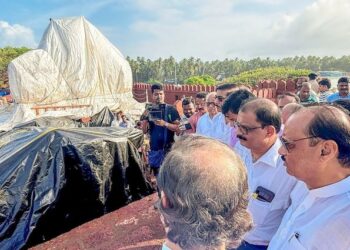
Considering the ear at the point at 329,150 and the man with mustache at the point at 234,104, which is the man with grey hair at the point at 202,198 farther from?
the man with mustache at the point at 234,104

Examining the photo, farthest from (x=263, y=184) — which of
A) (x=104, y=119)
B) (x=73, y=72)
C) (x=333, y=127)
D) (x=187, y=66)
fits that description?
(x=187, y=66)

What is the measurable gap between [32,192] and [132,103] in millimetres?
12922

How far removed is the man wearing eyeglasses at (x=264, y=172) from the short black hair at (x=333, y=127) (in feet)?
2.13

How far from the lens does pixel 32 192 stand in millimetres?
3523

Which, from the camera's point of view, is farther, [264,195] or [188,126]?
[188,126]

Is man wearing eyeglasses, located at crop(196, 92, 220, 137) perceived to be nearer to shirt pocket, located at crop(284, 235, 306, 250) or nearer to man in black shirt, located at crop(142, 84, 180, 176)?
man in black shirt, located at crop(142, 84, 180, 176)

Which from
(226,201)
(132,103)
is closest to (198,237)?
(226,201)

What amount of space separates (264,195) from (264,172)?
166 millimetres

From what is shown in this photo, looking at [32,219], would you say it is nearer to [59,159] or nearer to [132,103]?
[59,159]

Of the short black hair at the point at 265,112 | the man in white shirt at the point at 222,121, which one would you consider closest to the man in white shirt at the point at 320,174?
the short black hair at the point at 265,112

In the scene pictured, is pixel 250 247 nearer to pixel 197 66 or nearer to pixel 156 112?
pixel 156 112

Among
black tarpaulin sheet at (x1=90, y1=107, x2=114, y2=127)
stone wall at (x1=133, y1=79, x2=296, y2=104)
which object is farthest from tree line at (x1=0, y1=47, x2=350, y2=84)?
black tarpaulin sheet at (x1=90, y1=107, x2=114, y2=127)

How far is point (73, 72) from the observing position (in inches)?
607

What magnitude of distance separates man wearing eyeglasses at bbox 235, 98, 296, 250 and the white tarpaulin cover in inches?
476
